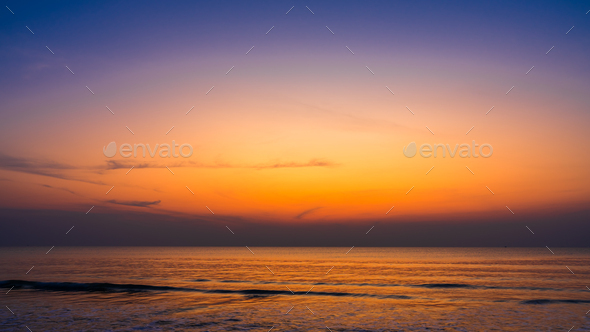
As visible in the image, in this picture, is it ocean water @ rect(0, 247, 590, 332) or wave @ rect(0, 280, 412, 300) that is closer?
ocean water @ rect(0, 247, 590, 332)

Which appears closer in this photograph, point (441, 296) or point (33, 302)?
point (33, 302)

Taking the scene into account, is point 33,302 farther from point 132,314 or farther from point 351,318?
point 351,318

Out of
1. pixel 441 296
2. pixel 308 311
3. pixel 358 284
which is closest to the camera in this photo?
pixel 308 311

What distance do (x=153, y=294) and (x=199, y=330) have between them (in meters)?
16.1

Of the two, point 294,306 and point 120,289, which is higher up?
point 120,289

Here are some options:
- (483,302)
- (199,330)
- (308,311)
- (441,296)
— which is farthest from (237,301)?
(483,302)

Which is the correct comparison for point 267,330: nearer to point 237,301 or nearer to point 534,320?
point 237,301

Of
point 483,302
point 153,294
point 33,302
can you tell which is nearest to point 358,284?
point 483,302

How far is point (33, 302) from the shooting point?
2952 centimetres

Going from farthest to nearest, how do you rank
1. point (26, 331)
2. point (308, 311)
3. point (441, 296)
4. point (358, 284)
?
point (358, 284)
point (441, 296)
point (308, 311)
point (26, 331)

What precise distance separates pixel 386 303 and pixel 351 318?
6830mm

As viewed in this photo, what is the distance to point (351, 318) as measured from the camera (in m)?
24.4

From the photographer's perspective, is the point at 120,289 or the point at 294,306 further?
the point at 120,289

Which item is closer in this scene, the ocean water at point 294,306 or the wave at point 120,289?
the ocean water at point 294,306
